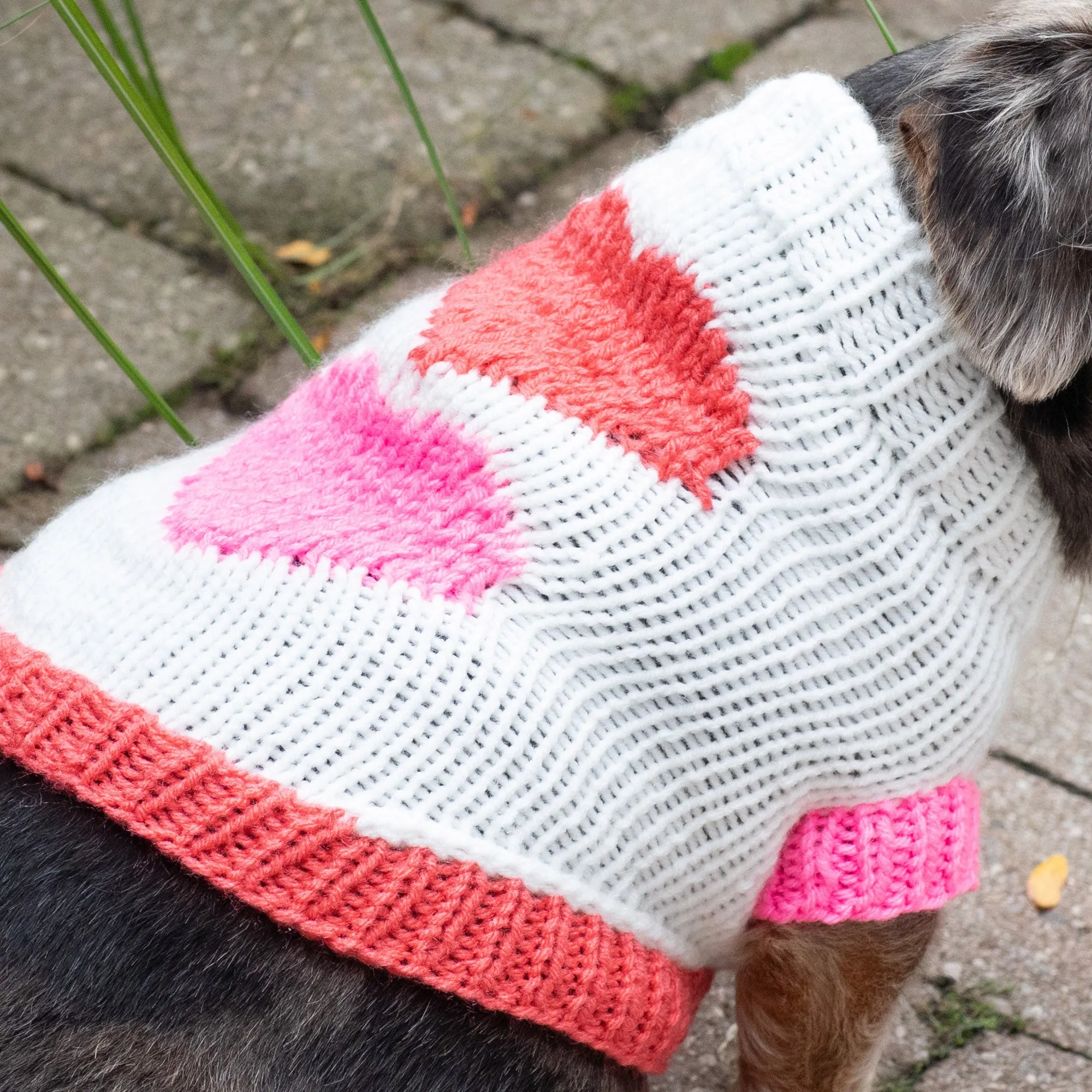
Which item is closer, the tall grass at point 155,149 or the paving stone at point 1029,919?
the tall grass at point 155,149

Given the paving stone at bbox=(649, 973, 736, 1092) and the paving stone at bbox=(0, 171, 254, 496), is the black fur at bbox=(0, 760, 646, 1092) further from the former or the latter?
the paving stone at bbox=(0, 171, 254, 496)

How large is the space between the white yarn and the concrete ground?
69cm

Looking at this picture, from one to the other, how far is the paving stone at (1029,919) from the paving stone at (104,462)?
1254mm

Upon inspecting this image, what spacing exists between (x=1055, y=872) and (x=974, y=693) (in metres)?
0.73

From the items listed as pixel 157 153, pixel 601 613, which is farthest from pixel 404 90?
pixel 601 613

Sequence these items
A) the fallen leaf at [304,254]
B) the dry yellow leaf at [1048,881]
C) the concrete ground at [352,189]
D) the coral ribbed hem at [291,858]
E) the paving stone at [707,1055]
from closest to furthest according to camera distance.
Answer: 1. the coral ribbed hem at [291,858]
2. the paving stone at [707,1055]
3. the dry yellow leaf at [1048,881]
4. the concrete ground at [352,189]
5. the fallen leaf at [304,254]

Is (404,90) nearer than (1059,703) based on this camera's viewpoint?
Yes

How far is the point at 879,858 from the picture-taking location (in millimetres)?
1077

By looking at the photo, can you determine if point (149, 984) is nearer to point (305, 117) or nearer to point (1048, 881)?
point (1048, 881)

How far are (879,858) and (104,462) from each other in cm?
150

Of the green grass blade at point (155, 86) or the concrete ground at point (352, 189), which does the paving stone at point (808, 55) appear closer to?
the concrete ground at point (352, 189)

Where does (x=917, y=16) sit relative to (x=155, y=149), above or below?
below

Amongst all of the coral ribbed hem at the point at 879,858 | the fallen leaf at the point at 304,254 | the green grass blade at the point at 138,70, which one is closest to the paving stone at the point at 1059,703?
the coral ribbed hem at the point at 879,858

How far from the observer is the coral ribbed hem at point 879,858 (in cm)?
108
